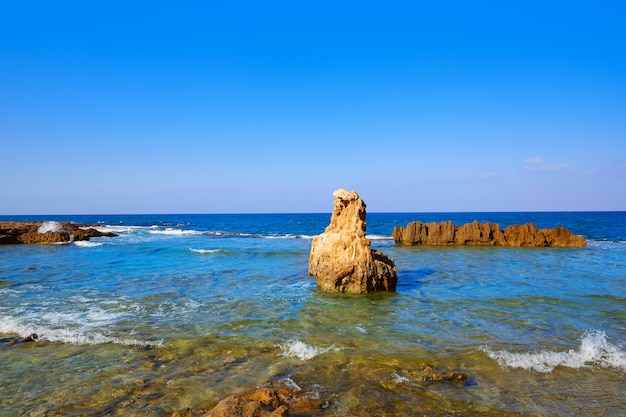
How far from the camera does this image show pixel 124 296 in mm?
13828

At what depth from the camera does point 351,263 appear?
47.1 ft

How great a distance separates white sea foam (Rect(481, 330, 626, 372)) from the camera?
7320 mm

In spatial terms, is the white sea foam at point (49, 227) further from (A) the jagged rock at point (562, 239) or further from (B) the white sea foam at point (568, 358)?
(A) the jagged rock at point (562, 239)

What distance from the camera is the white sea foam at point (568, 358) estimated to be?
732 centimetres

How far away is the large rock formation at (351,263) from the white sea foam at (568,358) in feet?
20.6

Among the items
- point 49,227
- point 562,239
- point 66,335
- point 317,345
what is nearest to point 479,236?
point 562,239

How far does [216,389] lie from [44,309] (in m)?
8.61

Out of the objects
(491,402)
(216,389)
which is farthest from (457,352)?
(216,389)

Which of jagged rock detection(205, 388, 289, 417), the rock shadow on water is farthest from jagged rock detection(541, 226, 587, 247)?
jagged rock detection(205, 388, 289, 417)

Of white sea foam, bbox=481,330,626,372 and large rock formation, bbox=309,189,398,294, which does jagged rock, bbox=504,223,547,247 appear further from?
white sea foam, bbox=481,330,626,372

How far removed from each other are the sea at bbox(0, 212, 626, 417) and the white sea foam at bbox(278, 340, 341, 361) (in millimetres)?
43

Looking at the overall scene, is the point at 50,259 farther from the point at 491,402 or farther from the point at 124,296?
the point at 491,402

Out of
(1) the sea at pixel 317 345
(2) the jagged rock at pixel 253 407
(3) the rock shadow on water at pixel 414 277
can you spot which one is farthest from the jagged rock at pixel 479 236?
(2) the jagged rock at pixel 253 407

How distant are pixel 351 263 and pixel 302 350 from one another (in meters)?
6.61
